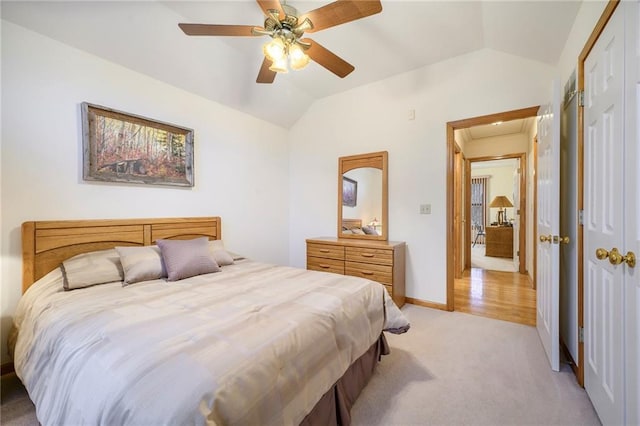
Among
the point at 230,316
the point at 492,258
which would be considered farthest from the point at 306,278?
the point at 492,258

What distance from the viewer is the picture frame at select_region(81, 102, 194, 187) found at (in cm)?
225

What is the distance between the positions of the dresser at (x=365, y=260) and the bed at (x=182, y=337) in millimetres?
1067

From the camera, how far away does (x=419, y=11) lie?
236cm

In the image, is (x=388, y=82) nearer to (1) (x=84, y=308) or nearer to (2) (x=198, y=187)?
(2) (x=198, y=187)

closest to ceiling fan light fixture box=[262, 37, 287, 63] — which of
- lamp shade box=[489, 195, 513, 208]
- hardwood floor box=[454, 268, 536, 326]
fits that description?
hardwood floor box=[454, 268, 536, 326]

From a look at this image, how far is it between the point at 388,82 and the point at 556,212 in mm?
2440

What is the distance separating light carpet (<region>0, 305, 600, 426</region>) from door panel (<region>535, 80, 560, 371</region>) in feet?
0.72

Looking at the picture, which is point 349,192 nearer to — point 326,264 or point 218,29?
point 326,264

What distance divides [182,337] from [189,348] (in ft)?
0.38

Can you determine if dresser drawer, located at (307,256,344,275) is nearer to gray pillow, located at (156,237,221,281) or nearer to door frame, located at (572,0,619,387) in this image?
gray pillow, located at (156,237,221,281)

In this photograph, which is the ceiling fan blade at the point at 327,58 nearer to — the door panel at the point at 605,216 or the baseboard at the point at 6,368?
the door panel at the point at 605,216

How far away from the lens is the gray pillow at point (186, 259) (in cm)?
213

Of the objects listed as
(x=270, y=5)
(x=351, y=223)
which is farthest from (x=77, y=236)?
(x=351, y=223)

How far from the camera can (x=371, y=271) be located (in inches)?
124
